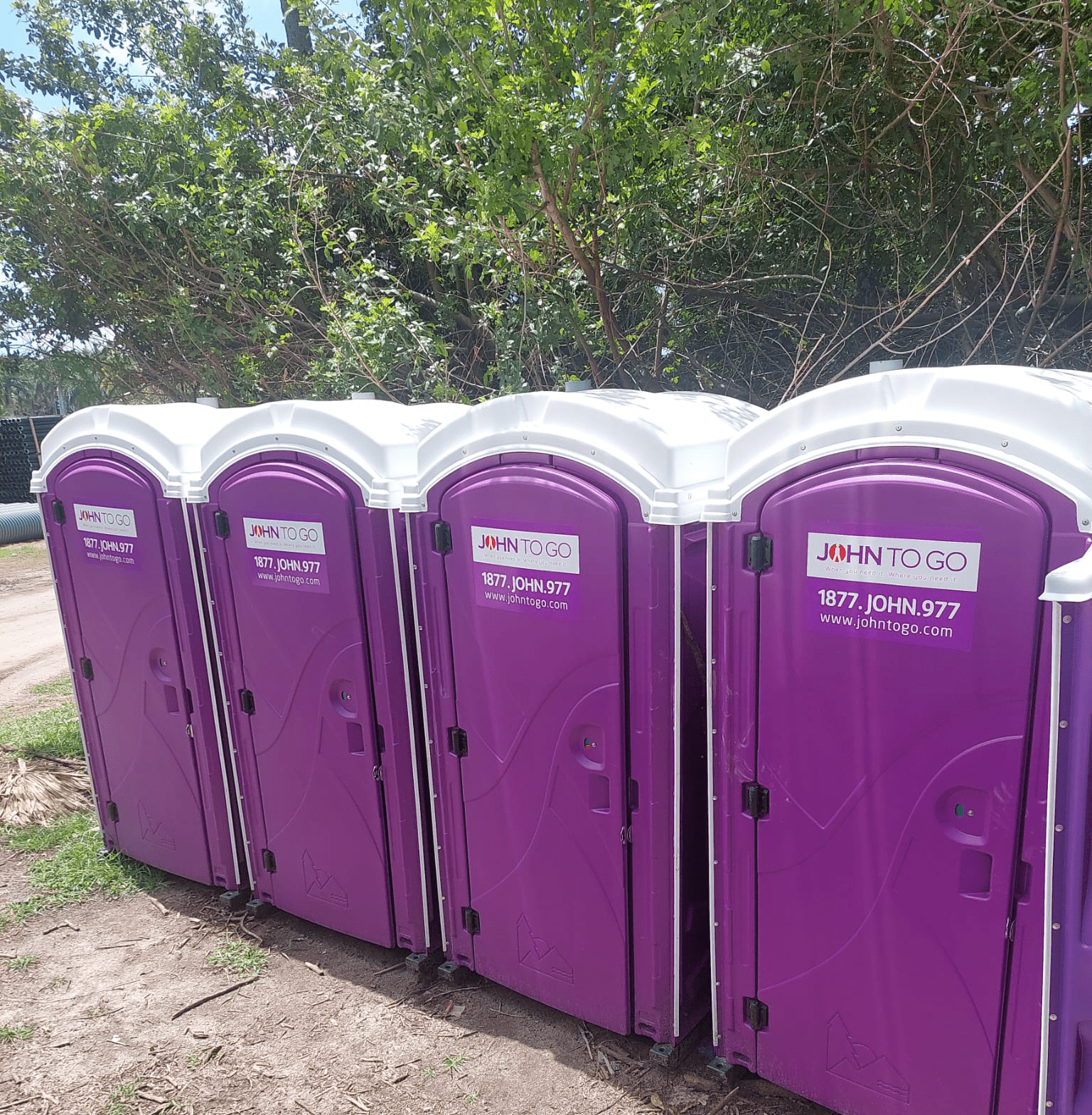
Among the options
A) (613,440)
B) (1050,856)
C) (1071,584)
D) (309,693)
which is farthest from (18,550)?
(1071,584)

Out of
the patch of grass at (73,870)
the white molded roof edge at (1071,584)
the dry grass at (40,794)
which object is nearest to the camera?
the white molded roof edge at (1071,584)

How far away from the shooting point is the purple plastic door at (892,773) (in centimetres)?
195

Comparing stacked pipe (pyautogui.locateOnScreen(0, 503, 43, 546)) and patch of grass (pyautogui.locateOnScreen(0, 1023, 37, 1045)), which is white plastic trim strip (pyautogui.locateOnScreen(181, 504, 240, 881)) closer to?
patch of grass (pyautogui.locateOnScreen(0, 1023, 37, 1045))

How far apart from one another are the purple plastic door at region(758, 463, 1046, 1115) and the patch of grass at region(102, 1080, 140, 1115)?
6.80 feet

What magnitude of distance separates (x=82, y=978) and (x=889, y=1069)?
3.03m

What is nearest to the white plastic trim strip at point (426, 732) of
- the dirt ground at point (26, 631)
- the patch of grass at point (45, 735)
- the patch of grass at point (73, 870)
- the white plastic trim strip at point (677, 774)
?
the white plastic trim strip at point (677, 774)

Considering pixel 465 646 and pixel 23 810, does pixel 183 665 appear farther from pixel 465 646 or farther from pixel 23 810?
pixel 23 810

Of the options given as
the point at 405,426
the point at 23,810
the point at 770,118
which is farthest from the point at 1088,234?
the point at 23,810

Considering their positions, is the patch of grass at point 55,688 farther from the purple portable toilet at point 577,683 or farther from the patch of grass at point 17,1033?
the purple portable toilet at point 577,683

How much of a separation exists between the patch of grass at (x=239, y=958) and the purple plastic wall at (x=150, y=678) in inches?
11.8

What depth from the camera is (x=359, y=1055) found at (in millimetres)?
2875

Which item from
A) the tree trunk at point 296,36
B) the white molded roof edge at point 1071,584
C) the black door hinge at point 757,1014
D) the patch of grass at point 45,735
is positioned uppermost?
the tree trunk at point 296,36

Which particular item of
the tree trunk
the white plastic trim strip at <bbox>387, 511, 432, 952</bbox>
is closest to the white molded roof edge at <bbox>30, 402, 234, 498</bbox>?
the white plastic trim strip at <bbox>387, 511, 432, 952</bbox>

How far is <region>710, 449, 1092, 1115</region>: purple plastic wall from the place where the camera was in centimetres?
188
